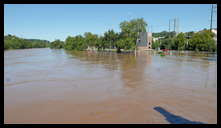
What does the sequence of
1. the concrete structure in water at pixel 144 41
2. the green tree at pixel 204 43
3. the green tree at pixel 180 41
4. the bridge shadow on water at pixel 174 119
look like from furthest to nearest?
1. the concrete structure in water at pixel 144 41
2. the green tree at pixel 180 41
3. the green tree at pixel 204 43
4. the bridge shadow on water at pixel 174 119

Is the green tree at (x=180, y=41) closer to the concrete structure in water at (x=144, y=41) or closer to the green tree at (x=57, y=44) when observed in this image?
the concrete structure in water at (x=144, y=41)

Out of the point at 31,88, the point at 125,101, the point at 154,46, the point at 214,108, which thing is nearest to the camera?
the point at 214,108

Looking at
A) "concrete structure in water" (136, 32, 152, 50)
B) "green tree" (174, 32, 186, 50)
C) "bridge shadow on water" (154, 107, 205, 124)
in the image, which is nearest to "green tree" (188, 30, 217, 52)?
"green tree" (174, 32, 186, 50)

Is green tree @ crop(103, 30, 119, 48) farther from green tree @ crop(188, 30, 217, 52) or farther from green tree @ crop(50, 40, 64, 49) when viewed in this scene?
green tree @ crop(50, 40, 64, 49)

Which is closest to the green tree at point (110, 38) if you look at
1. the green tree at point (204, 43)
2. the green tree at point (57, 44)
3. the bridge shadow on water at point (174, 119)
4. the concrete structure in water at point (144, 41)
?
the concrete structure in water at point (144, 41)

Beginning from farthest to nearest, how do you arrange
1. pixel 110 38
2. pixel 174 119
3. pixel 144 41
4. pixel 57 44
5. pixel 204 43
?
pixel 57 44 < pixel 144 41 < pixel 110 38 < pixel 204 43 < pixel 174 119

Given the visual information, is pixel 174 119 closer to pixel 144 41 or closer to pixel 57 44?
pixel 144 41

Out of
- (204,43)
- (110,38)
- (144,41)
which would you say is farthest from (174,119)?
(144,41)
